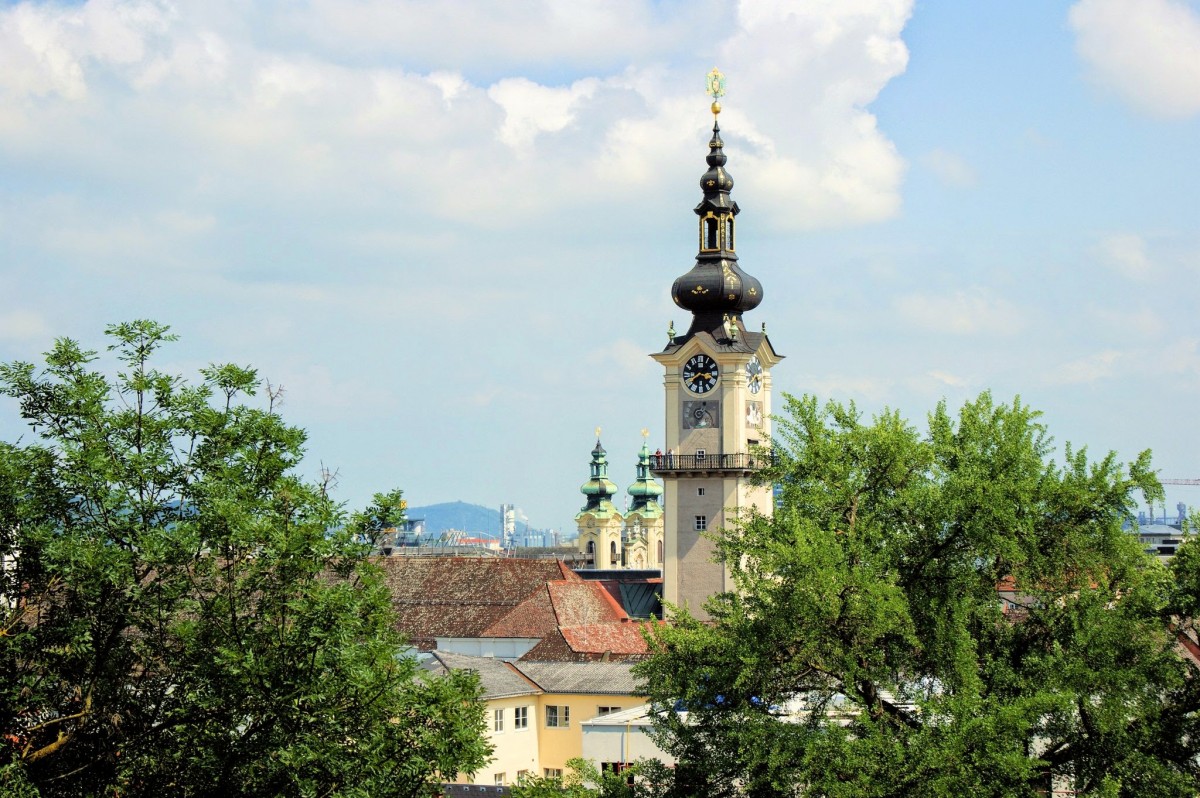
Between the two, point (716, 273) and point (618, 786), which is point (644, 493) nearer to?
point (716, 273)

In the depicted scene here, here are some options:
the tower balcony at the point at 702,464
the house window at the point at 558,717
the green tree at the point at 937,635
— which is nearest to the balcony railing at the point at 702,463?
the tower balcony at the point at 702,464

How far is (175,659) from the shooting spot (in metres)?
24.0

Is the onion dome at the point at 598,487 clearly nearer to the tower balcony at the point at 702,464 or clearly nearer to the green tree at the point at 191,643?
the tower balcony at the point at 702,464

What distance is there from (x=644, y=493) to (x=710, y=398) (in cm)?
10827

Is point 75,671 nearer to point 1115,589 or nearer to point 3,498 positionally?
point 3,498

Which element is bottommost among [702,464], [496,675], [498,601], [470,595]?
[496,675]

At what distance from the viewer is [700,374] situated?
75.7 metres

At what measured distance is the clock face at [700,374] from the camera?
247 feet

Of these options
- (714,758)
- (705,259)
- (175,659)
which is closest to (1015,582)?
(714,758)

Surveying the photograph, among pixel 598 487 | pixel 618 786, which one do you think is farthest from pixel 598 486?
pixel 618 786

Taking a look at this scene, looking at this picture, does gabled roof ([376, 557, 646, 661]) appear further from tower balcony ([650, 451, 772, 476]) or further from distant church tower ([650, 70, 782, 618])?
tower balcony ([650, 451, 772, 476])

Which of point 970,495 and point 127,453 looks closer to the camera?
point 127,453

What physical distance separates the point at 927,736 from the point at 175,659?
38.4 feet

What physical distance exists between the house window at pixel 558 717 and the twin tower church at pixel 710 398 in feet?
60.5
